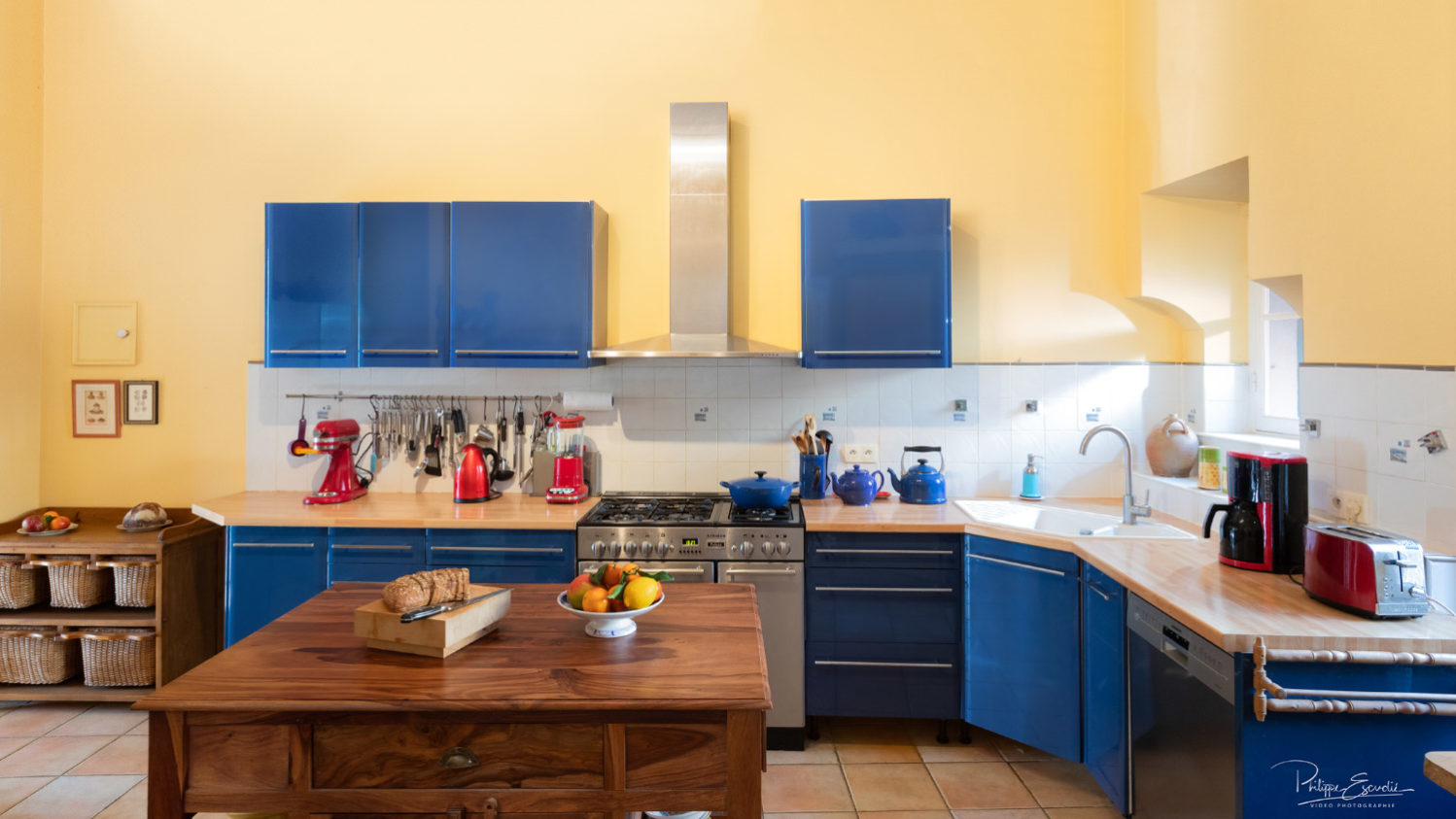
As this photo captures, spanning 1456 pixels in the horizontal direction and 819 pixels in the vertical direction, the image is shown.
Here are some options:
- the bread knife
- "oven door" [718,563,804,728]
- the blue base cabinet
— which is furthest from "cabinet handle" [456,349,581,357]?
the bread knife

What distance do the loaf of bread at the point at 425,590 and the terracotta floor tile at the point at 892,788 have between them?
5.48 feet

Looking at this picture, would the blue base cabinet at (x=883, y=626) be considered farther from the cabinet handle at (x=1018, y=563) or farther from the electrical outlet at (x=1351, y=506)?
the electrical outlet at (x=1351, y=506)

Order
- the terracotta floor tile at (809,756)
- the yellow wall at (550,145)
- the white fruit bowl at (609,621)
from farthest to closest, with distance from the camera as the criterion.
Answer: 1. the yellow wall at (550,145)
2. the terracotta floor tile at (809,756)
3. the white fruit bowl at (609,621)

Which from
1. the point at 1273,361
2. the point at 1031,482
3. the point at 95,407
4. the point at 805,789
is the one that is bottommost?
the point at 805,789

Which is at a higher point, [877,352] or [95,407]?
[877,352]

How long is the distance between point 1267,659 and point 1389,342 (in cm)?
105

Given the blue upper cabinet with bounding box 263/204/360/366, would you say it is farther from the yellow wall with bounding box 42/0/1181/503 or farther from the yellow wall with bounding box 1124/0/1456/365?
the yellow wall with bounding box 1124/0/1456/365

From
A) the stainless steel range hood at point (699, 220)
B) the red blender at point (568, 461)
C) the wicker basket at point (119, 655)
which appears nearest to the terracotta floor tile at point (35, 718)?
the wicker basket at point (119, 655)

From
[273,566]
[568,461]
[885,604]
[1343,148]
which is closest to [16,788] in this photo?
[273,566]

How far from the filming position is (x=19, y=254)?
12.6 feet

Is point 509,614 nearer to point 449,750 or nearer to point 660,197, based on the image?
point 449,750

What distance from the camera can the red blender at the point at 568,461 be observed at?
3621 mm

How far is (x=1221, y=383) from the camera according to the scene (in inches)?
141
